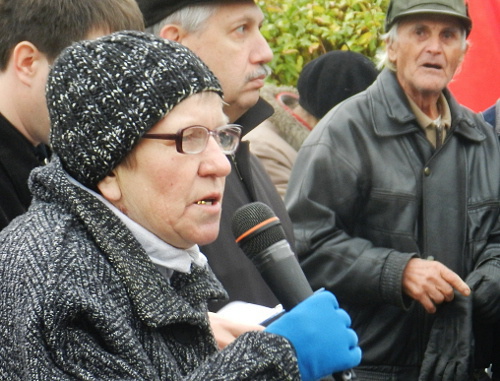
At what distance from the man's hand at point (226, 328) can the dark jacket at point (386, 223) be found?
1.94m

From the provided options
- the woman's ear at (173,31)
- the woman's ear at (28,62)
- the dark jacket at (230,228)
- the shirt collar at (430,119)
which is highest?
the woman's ear at (28,62)

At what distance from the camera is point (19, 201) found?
2.90 m

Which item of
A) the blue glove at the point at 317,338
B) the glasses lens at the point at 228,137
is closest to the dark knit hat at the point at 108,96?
the glasses lens at the point at 228,137

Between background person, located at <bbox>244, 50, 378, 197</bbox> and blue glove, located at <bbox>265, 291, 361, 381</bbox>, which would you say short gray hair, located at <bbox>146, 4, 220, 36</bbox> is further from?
background person, located at <bbox>244, 50, 378, 197</bbox>

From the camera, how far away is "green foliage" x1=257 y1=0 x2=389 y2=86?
26.6ft

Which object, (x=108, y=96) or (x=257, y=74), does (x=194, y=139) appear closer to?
(x=108, y=96)

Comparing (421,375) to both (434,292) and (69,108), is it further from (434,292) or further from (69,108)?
(69,108)

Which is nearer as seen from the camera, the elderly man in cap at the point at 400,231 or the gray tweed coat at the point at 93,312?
the gray tweed coat at the point at 93,312

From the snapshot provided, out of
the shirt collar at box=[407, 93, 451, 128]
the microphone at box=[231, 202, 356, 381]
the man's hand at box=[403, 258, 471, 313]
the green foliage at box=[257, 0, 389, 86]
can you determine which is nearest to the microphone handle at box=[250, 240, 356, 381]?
the microphone at box=[231, 202, 356, 381]

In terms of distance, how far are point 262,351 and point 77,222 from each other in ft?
1.61

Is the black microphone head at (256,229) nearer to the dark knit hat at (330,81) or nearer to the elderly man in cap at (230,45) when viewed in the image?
the elderly man in cap at (230,45)

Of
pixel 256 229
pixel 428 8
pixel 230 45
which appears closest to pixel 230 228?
pixel 230 45

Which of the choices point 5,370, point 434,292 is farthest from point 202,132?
point 434,292

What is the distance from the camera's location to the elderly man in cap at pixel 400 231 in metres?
4.39
